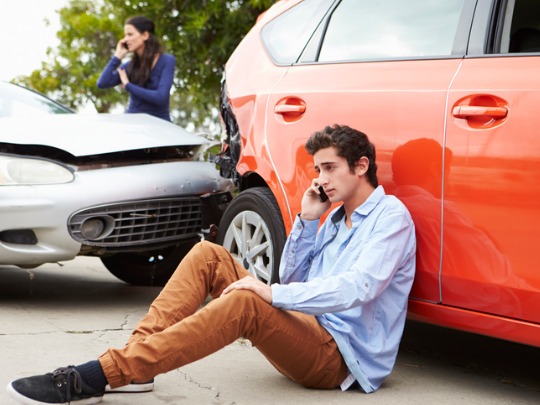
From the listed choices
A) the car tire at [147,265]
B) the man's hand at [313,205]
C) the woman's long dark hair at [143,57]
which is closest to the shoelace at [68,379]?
the man's hand at [313,205]

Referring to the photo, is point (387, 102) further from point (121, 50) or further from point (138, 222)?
point (121, 50)

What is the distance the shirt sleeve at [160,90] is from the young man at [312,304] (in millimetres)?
3279

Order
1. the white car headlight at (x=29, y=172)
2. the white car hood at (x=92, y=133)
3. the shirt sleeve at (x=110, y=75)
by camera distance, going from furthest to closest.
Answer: the shirt sleeve at (x=110, y=75), the white car hood at (x=92, y=133), the white car headlight at (x=29, y=172)

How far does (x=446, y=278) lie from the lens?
379 cm

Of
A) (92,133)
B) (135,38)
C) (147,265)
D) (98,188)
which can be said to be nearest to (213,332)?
(98,188)

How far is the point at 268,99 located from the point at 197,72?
8.02 meters

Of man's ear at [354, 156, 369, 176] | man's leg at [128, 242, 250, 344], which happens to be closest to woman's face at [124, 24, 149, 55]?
man's leg at [128, 242, 250, 344]

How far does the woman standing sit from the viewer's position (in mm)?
7305

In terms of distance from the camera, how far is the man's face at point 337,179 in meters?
3.92

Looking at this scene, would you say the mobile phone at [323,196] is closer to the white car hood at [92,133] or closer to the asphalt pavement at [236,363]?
the asphalt pavement at [236,363]

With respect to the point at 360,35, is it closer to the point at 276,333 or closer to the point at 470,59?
the point at 470,59

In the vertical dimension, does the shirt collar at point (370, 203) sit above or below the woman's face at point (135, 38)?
below

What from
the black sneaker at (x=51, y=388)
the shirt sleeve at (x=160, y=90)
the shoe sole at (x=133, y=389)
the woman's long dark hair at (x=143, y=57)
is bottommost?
the shoe sole at (x=133, y=389)

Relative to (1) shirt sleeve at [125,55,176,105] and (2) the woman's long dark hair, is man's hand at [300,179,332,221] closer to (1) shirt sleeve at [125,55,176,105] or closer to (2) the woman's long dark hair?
(1) shirt sleeve at [125,55,176,105]
